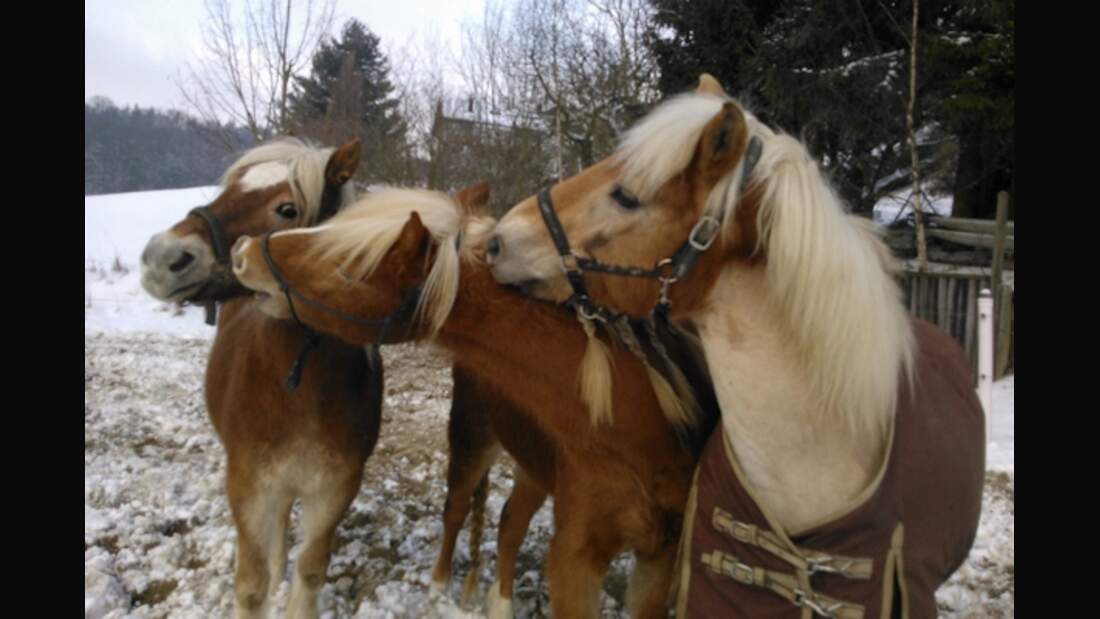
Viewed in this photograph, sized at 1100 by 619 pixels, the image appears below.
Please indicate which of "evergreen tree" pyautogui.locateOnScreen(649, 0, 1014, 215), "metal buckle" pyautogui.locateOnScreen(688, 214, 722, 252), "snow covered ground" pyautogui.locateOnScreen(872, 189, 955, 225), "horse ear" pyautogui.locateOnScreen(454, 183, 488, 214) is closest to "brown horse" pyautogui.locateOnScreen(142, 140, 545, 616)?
"horse ear" pyautogui.locateOnScreen(454, 183, 488, 214)

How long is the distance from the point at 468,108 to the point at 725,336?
15884 mm

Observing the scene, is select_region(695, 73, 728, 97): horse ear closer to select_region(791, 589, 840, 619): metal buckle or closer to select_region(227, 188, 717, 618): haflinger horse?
select_region(227, 188, 717, 618): haflinger horse

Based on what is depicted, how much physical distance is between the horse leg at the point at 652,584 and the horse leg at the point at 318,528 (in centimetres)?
128

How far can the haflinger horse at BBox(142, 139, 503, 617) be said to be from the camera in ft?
8.04

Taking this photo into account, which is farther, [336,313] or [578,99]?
[578,99]

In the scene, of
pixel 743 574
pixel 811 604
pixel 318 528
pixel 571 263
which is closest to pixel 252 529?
pixel 318 528

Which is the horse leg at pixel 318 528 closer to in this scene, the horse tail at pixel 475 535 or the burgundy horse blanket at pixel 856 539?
the horse tail at pixel 475 535

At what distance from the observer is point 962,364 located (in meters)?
2.34

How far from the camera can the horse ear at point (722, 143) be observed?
1.51 meters

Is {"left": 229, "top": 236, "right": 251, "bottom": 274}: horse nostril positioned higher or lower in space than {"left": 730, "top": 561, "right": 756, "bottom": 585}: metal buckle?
higher

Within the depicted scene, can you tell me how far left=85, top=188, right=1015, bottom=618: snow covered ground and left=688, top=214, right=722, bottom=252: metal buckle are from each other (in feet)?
3.54

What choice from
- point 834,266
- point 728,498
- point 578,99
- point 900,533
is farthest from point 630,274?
point 578,99

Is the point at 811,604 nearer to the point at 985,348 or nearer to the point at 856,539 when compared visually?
the point at 856,539

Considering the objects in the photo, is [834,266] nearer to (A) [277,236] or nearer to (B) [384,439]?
(A) [277,236]
